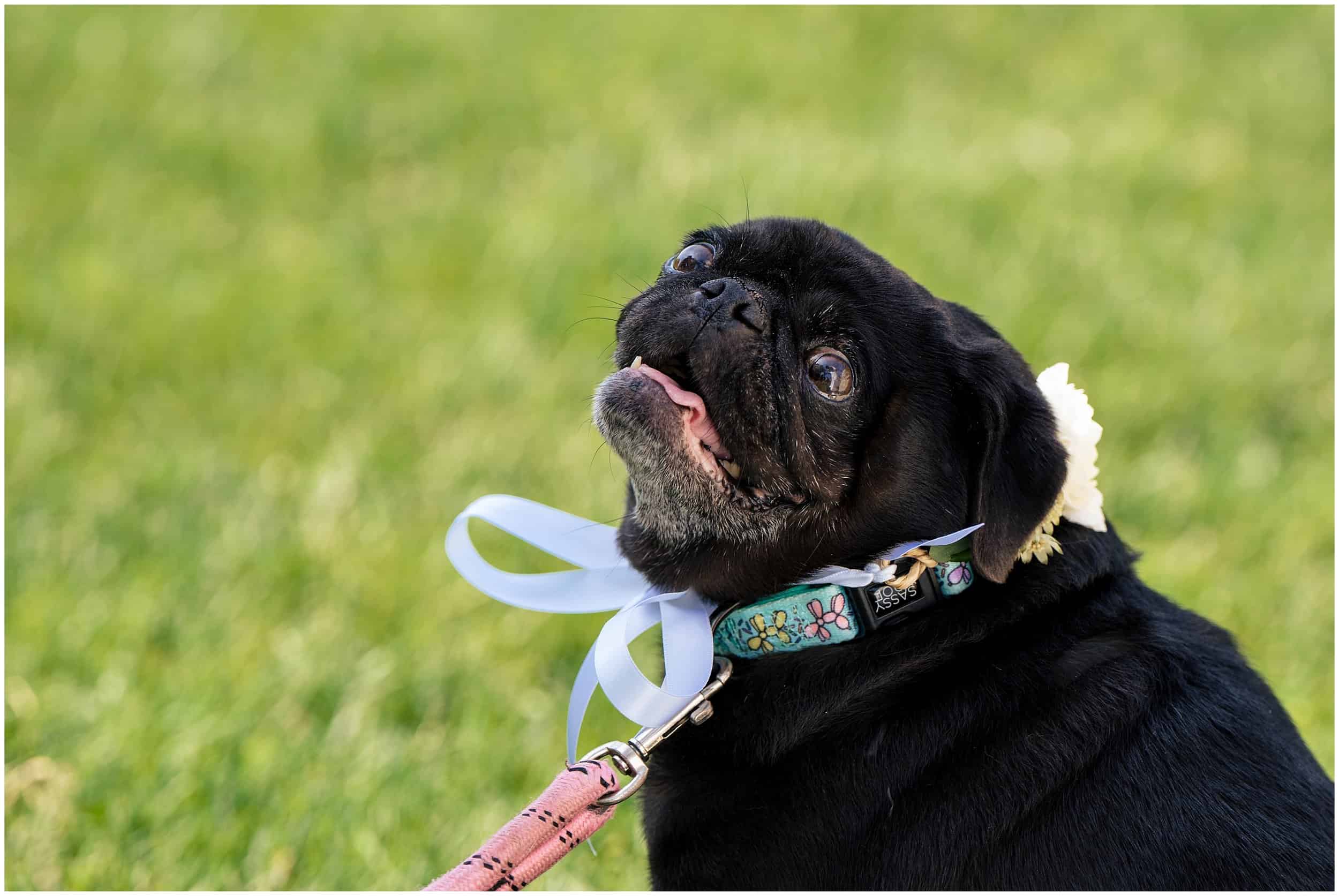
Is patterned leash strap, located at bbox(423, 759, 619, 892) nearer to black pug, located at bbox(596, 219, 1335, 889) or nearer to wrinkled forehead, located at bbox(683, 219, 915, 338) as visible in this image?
black pug, located at bbox(596, 219, 1335, 889)

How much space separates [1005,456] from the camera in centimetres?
250

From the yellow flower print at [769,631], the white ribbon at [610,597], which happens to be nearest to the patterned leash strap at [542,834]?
the white ribbon at [610,597]

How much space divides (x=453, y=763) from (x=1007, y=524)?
76.9 inches

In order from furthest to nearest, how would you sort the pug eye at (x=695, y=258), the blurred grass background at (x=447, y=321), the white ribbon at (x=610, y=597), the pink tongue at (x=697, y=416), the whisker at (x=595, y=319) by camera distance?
the blurred grass background at (x=447, y=321)
the whisker at (x=595, y=319)
the pug eye at (x=695, y=258)
the pink tongue at (x=697, y=416)
the white ribbon at (x=610, y=597)

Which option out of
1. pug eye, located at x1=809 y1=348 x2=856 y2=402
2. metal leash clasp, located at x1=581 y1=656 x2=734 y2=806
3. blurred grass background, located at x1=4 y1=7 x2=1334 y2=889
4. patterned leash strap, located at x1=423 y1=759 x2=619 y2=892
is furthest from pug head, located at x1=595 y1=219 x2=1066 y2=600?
blurred grass background, located at x1=4 y1=7 x2=1334 y2=889

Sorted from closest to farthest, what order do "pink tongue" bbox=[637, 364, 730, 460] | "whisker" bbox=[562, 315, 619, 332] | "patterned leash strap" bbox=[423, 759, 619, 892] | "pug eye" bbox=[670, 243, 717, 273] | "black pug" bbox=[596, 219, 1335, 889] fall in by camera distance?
"patterned leash strap" bbox=[423, 759, 619, 892] < "black pug" bbox=[596, 219, 1335, 889] < "pink tongue" bbox=[637, 364, 730, 460] < "pug eye" bbox=[670, 243, 717, 273] < "whisker" bbox=[562, 315, 619, 332]

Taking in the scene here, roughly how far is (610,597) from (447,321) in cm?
381

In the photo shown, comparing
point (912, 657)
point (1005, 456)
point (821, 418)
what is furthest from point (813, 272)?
point (912, 657)

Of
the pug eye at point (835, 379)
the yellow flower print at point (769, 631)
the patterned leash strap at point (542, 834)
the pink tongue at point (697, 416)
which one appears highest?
the pug eye at point (835, 379)

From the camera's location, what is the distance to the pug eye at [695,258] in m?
2.85

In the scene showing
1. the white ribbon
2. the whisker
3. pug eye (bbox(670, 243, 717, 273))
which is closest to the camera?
the white ribbon

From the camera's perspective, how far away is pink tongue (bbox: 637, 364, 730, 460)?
2.62 m

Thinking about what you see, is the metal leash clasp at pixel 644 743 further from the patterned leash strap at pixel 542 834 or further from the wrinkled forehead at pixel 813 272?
the wrinkled forehead at pixel 813 272

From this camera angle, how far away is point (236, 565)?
4.52m
